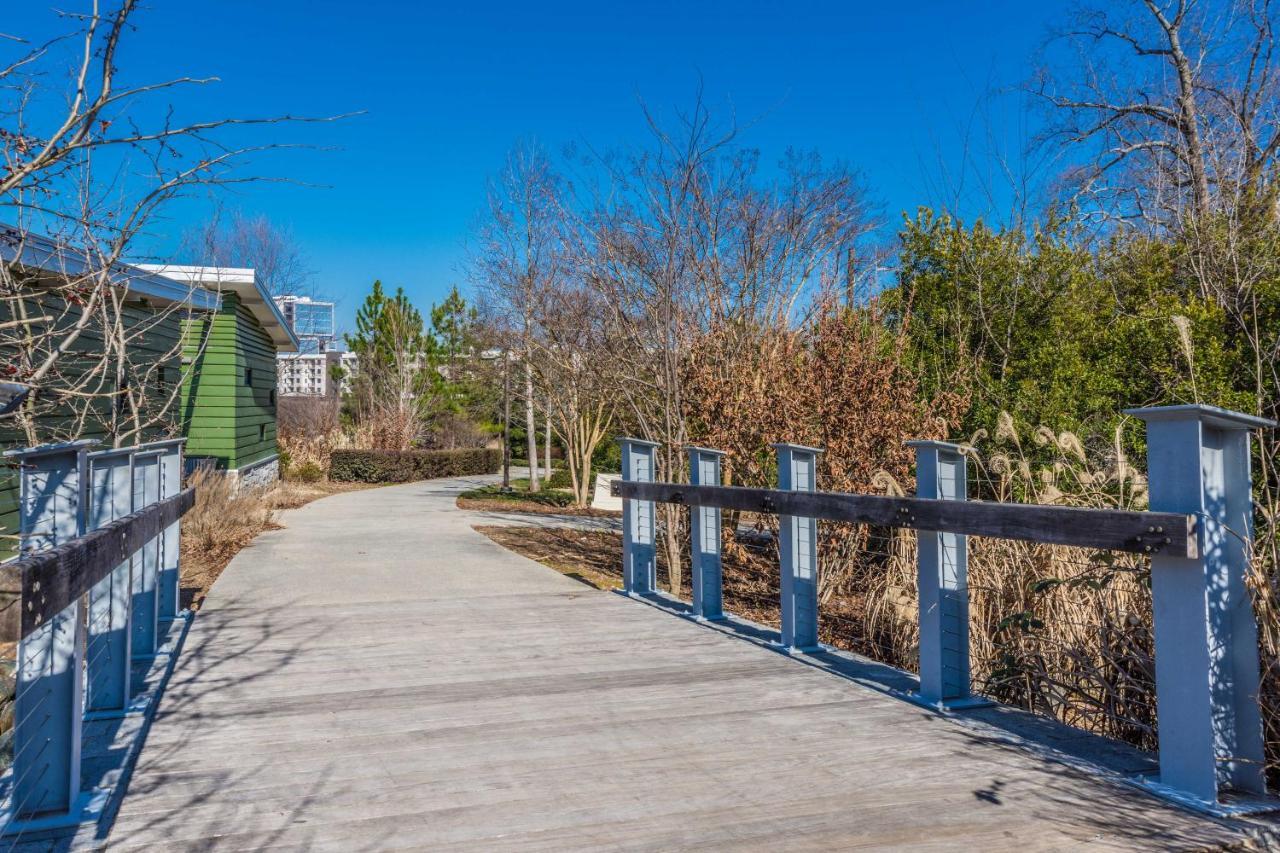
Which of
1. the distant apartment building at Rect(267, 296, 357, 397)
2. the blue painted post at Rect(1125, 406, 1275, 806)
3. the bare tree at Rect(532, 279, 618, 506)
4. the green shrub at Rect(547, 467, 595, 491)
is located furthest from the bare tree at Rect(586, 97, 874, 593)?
the distant apartment building at Rect(267, 296, 357, 397)

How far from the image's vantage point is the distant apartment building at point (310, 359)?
134ft

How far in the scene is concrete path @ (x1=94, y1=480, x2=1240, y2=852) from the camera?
3.06 meters

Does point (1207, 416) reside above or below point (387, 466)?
above

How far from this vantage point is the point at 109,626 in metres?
4.15

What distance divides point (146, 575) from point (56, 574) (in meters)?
2.72

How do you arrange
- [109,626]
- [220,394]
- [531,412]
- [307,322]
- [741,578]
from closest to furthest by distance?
1. [109,626]
2. [741,578]
3. [220,394]
4. [531,412]
5. [307,322]

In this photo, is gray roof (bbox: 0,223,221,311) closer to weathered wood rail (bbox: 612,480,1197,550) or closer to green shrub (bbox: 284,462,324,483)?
weathered wood rail (bbox: 612,480,1197,550)

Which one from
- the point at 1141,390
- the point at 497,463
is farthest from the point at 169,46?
the point at 497,463

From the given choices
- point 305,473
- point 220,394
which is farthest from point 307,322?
point 220,394

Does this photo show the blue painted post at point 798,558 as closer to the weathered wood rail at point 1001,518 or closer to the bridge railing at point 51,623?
the weathered wood rail at point 1001,518

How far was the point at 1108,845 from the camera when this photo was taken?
2.90 m

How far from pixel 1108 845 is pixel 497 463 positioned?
35331 millimetres

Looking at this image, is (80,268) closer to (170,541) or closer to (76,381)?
(76,381)

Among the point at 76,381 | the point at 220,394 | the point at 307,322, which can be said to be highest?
the point at 307,322
